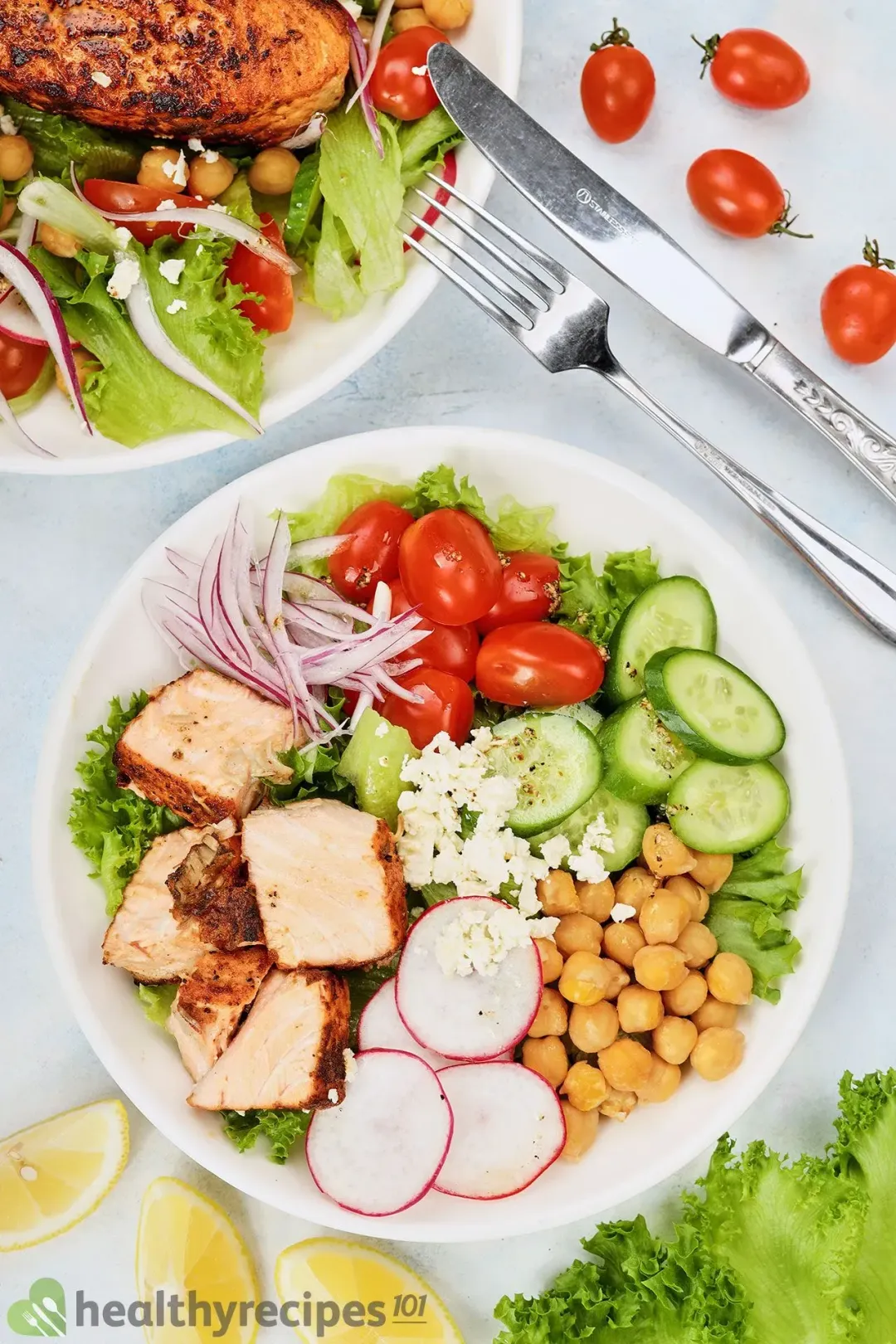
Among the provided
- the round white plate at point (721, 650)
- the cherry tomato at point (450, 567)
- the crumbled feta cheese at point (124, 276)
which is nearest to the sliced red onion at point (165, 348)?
the crumbled feta cheese at point (124, 276)

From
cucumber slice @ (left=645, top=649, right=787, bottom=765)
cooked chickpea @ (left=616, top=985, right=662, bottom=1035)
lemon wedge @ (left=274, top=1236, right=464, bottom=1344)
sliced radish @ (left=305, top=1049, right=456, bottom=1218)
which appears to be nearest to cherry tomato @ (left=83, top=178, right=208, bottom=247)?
cucumber slice @ (left=645, top=649, right=787, bottom=765)

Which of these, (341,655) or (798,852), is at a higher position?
(798,852)

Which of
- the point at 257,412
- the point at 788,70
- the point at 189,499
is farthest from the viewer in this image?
the point at 189,499

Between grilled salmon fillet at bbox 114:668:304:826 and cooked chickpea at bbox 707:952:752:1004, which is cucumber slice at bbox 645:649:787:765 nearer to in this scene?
cooked chickpea at bbox 707:952:752:1004

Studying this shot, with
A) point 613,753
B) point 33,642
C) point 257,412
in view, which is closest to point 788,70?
point 257,412

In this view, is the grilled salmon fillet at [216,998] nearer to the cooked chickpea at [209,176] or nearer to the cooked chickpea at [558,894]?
the cooked chickpea at [558,894]

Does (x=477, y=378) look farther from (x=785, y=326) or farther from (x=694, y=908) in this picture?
(x=694, y=908)
